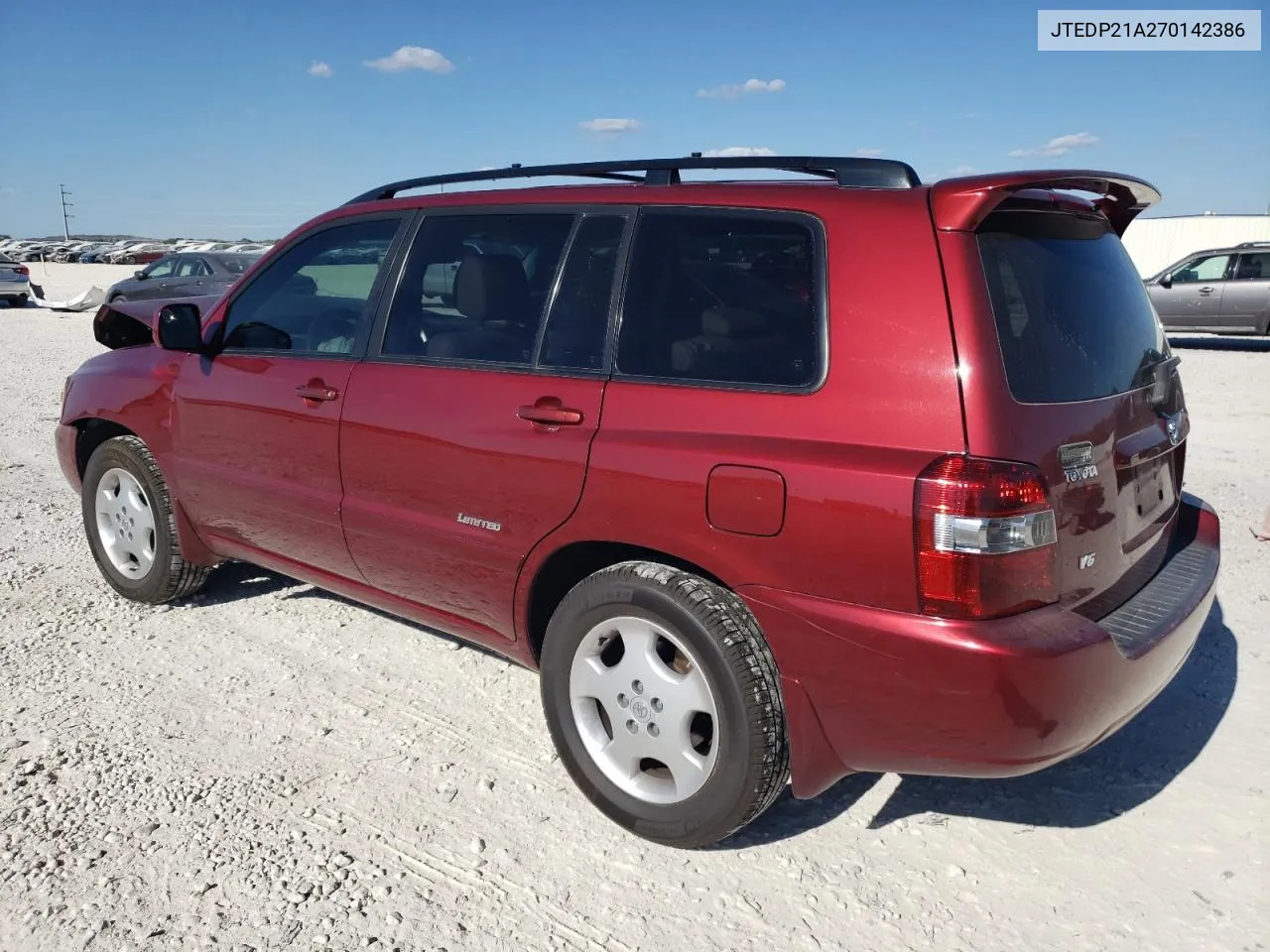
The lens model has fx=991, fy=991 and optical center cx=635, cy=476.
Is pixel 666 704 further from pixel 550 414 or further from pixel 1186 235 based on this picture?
pixel 1186 235

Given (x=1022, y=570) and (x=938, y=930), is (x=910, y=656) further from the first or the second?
(x=938, y=930)

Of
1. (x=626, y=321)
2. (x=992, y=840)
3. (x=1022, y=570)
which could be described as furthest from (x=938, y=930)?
(x=626, y=321)

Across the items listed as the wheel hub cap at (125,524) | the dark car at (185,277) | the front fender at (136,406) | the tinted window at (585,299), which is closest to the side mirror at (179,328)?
the front fender at (136,406)

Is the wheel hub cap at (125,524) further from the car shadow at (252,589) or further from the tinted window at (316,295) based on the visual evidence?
the tinted window at (316,295)

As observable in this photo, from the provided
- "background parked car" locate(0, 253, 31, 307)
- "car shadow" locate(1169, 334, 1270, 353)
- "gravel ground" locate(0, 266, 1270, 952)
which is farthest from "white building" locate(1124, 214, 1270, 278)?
"gravel ground" locate(0, 266, 1270, 952)

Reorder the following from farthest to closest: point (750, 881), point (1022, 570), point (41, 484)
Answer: point (41, 484)
point (750, 881)
point (1022, 570)

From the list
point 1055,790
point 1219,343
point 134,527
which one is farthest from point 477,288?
point 1219,343

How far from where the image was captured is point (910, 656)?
7.32ft

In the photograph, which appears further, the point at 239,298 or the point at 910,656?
the point at 239,298

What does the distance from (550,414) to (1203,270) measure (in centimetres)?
1756

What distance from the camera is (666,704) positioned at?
2.69 meters

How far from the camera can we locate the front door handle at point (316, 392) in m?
3.48

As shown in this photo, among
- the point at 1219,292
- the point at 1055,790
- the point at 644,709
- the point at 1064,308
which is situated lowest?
the point at 1055,790

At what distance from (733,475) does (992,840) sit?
4.39 feet
